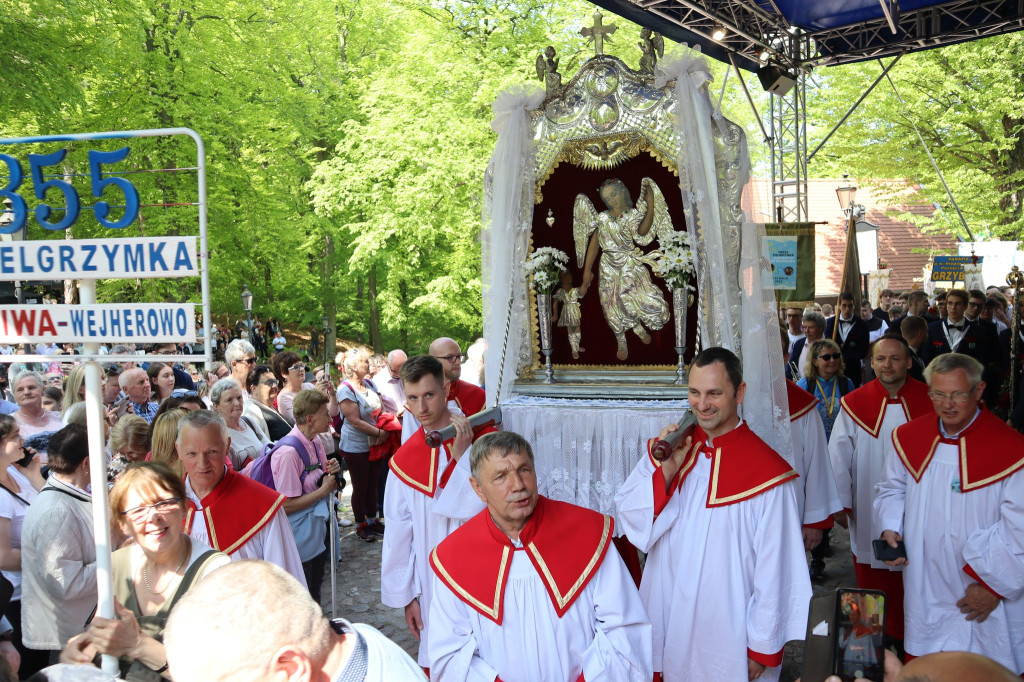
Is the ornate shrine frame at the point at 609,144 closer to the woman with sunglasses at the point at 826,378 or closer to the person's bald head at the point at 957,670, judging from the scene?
the woman with sunglasses at the point at 826,378

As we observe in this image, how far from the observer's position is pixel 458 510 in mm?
4344

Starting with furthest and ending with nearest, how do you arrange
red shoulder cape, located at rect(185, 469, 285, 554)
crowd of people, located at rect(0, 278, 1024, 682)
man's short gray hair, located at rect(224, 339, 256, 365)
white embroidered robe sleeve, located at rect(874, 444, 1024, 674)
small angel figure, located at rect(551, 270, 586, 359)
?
1. man's short gray hair, located at rect(224, 339, 256, 365)
2. small angel figure, located at rect(551, 270, 586, 359)
3. white embroidered robe sleeve, located at rect(874, 444, 1024, 674)
4. red shoulder cape, located at rect(185, 469, 285, 554)
5. crowd of people, located at rect(0, 278, 1024, 682)

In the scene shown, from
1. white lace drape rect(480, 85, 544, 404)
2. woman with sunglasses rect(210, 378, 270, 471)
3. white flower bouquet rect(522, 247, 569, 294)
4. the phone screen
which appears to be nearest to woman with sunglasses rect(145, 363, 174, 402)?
woman with sunglasses rect(210, 378, 270, 471)

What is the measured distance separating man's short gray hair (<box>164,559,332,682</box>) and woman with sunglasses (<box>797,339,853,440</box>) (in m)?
5.88

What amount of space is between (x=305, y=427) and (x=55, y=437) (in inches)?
64.8

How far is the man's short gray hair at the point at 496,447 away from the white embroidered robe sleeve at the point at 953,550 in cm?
240

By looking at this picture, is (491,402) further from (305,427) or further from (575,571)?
(575,571)

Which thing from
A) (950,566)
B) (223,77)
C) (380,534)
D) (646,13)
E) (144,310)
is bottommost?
(380,534)

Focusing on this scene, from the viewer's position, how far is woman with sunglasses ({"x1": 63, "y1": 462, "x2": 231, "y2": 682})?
3.07 m

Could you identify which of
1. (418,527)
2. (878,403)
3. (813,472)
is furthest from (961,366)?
(418,527)

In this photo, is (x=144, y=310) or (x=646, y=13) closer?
(x=144, y=310)

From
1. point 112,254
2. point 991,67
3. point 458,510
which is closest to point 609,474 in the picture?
point 458,510

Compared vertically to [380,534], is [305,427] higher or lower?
higher

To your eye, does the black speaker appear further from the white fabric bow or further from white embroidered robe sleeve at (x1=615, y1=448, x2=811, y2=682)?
white embroidered robe sleeve at (x1=615, y1=448, x2=811, y2=682)
